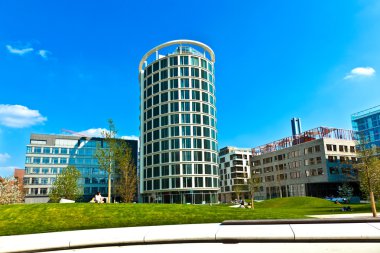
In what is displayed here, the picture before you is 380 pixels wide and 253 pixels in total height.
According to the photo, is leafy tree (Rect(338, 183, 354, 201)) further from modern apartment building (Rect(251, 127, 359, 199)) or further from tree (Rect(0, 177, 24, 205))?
tree (Rect(0, 177, 24, 205))

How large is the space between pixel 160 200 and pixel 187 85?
95.1ft

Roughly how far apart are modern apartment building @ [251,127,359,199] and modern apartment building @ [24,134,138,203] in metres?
54.6

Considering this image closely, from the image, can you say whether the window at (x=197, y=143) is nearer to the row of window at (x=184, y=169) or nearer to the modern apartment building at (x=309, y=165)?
the row of window at (x=184, y=169)

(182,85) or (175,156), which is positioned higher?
(182,85)

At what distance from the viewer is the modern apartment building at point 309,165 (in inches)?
3351

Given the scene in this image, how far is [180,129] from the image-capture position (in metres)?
72.1

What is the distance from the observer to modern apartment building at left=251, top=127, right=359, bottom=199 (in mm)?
85125

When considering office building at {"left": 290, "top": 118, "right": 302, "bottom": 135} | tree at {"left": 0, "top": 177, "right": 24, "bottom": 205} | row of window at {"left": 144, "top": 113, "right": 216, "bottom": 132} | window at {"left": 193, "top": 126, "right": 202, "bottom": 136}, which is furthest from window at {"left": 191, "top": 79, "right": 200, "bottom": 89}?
office building at {"left": 290, "top": 118, "right": 302, "bottom": 135}

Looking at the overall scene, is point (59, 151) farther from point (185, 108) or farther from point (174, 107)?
point (185, 108)

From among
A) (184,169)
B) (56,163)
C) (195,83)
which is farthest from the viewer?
(56,163)

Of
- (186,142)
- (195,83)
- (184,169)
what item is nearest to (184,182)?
(184,169)

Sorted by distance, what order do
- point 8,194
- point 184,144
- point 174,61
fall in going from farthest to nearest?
point 174,61, point 184,144, point 8,194

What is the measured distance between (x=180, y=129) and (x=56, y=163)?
206 ft

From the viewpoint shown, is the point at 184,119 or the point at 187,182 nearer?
the point at 187,182
